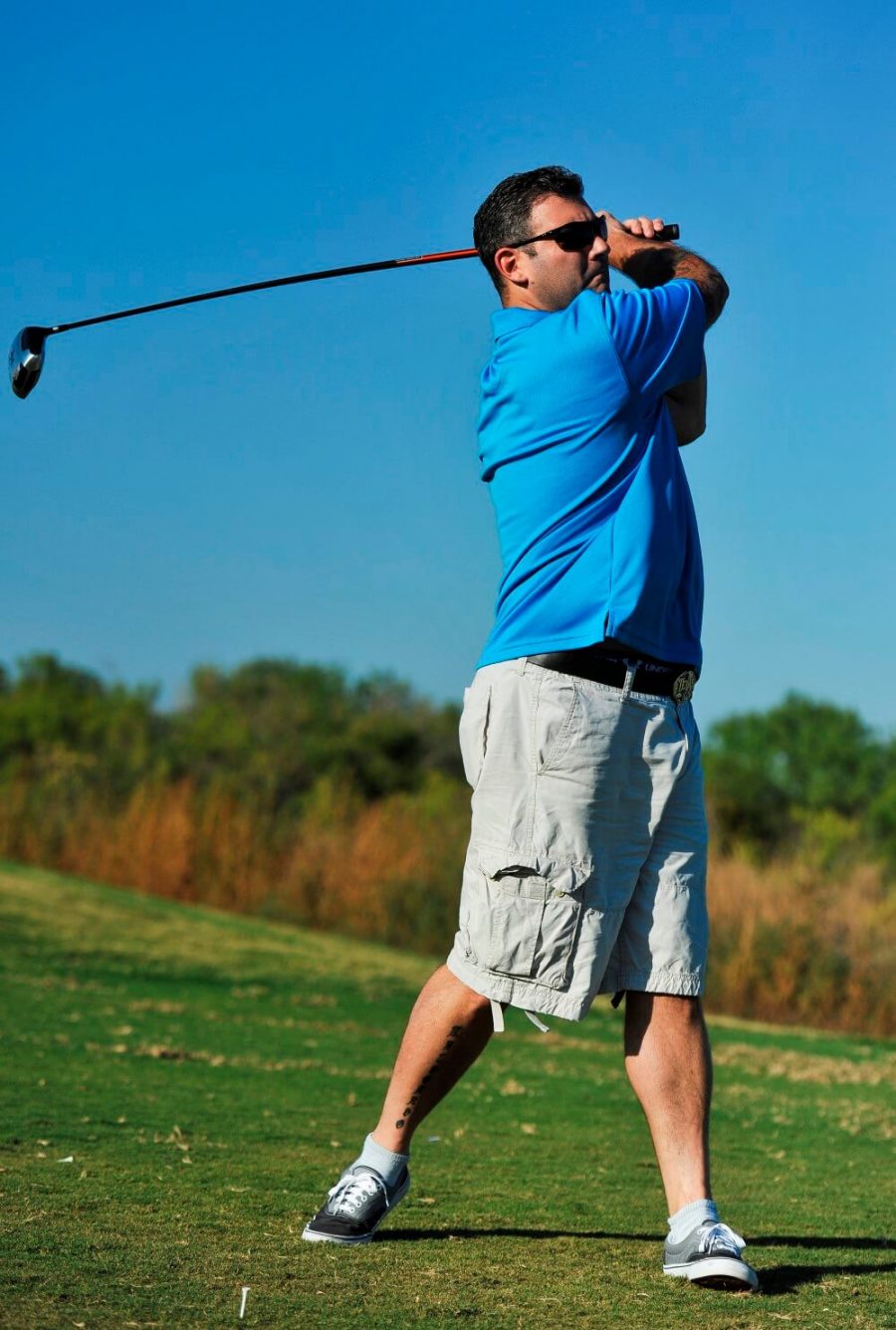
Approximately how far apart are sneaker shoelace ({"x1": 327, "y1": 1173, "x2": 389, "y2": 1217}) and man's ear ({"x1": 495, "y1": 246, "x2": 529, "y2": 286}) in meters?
1.75

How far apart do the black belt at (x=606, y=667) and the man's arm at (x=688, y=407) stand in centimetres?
51

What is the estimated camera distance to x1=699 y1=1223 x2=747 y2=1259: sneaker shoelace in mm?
2666

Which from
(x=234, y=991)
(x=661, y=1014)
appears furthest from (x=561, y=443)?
(x=234, y=991)

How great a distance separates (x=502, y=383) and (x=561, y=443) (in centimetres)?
19

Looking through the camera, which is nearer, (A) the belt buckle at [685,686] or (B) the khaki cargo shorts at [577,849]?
(B) the khaki cargo shorts at [577,849]

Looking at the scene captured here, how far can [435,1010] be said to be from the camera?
9.89 ft

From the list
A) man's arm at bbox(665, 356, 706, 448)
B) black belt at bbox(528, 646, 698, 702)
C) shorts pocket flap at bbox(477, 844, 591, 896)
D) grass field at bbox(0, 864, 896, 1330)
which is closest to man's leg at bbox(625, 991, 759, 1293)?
grass field at bbox(0, 864, 896, 1330)

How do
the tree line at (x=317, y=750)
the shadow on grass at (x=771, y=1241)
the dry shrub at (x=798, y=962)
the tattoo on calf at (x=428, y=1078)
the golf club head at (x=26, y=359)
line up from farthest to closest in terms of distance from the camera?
the tree line at (x=317, y=750) → the dry shrub at (x=798, y=962) → the golf club head at (x=26, y=359) → the tattoo on calf at (x=428, y=1078) → the shadow on grass at (x=771, y=1241)

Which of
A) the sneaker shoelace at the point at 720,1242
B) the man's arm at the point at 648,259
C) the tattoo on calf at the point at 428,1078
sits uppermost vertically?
the man's arm at the point at 648,259

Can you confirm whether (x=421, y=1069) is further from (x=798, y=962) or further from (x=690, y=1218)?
(x=798, y=962)

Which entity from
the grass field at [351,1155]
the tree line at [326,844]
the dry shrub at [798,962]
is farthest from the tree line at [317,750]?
the grass field at [351,1155]

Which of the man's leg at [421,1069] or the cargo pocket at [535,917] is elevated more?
the cargo pocket at [535,917]

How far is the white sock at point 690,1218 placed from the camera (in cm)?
273

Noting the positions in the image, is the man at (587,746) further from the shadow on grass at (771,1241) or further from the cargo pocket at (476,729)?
the shadow on grass at (771,1241)
